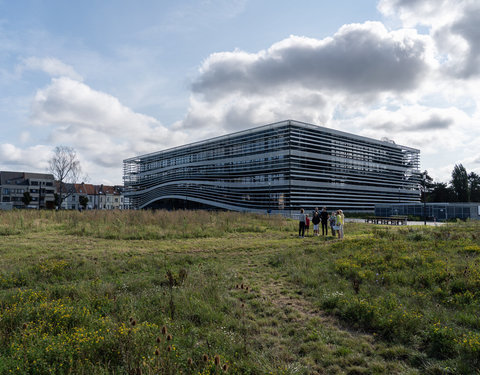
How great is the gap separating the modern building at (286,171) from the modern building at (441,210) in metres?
12.1

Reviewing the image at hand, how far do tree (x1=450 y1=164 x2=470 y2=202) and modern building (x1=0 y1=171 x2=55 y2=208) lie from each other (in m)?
104

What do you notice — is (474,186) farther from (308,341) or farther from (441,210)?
(308,341)

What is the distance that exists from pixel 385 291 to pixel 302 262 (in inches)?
134

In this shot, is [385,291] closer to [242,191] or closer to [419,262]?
[419,262]

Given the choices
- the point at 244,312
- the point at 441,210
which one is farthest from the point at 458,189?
the point at 244,312

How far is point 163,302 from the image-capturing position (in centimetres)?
578

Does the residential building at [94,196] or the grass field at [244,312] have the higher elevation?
the residential building at [94,196]

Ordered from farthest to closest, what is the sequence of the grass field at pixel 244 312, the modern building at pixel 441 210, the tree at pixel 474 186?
the tree at pixel 474 186 < the modern building at pixel 441 210 < the grass field at pixel 244 312

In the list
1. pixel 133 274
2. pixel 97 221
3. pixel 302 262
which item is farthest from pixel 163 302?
Answer: pixel 97 221

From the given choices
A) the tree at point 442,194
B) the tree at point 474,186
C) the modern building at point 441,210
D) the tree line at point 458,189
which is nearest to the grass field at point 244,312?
the modern building at point 441,210

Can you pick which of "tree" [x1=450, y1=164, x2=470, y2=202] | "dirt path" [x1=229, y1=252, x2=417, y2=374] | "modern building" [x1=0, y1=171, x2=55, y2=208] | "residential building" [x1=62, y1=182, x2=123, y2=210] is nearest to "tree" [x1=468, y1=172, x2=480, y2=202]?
"tree" [x1=450, y1=164, x2=470, y2=202]

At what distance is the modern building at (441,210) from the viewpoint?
40031 mm

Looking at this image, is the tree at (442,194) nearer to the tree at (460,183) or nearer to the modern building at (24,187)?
the tree at (460,183)

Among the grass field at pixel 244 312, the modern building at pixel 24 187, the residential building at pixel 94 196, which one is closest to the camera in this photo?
the grass field at pixel 244 312
